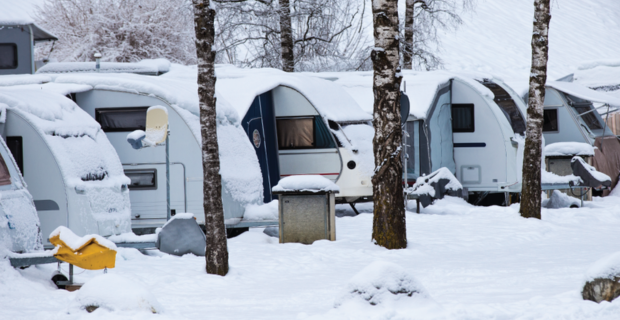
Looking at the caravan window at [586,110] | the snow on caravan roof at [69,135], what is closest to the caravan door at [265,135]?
the snow on caravan roof at [69,135]

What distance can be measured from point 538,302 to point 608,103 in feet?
39.2

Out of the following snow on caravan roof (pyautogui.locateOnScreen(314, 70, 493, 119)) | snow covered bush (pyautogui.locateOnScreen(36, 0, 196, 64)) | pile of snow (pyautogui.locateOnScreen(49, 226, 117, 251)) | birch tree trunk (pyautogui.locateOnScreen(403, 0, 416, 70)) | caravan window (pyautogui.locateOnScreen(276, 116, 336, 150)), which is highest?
snow covered bush (pyautogui.locateOnScreen(36, 0, 196, 64))

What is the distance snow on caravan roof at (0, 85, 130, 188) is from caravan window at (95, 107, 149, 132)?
0.99 meters

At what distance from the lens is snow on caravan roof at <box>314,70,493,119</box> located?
15.2 meters

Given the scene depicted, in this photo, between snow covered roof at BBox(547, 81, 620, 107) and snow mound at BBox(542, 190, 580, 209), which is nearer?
snow mound at BBox(542, 190, 580, 209)

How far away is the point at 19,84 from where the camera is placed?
11.4m

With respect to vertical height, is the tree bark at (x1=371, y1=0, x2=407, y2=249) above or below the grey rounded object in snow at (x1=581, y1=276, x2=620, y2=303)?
above

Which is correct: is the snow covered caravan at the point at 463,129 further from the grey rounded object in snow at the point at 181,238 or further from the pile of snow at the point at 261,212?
the grey rounded object in snow at the point at 181,238

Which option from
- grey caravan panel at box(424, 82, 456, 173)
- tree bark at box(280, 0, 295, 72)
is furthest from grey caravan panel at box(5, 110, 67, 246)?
tree bark at box(280, 0, 295, 72)

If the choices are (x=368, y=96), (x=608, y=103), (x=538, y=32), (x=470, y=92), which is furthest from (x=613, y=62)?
(x=538, y=32)

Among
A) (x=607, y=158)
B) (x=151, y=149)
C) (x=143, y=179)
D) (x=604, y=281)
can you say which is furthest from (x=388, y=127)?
(x=607, y=158)

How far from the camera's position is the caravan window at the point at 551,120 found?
17719mm

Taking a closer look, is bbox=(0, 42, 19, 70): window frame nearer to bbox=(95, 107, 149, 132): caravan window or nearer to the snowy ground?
bbox=(95, 107, 149, 132): caravan window

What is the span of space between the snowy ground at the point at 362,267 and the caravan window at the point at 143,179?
149 centimetres
